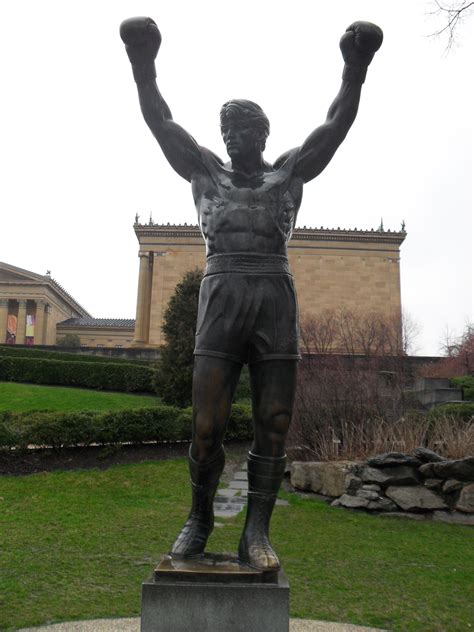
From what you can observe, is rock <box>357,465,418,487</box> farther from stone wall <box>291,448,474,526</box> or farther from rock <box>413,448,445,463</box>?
rock <box>413,448,445,463</box>

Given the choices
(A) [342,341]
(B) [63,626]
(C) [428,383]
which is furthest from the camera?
(A) [342,341]

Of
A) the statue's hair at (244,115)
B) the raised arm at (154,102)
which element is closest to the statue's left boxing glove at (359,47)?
the statue's hair at (244,115)

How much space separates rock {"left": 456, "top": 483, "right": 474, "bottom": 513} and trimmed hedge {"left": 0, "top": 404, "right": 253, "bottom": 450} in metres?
5.40

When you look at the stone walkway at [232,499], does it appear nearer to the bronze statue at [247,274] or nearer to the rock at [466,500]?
the rock at [466,500]

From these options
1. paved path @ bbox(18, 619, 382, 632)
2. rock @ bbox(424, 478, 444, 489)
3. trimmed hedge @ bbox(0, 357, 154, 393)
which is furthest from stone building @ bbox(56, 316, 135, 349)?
paved path @ bbox(18, 619, 382, 632)

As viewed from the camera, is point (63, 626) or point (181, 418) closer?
point (63, 626)

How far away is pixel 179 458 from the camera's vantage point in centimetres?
1224

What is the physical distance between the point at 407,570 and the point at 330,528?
2.04 meters

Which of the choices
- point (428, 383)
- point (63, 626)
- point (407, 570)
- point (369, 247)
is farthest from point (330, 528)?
point (369, 247)

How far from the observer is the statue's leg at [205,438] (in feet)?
A: 10.5

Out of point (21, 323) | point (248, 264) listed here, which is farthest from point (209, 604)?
point (21, 323)

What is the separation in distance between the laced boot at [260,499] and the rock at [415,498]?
712cm

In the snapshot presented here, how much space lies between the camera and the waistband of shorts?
330 centimetres

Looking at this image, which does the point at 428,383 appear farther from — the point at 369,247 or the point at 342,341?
the point at 369,247
